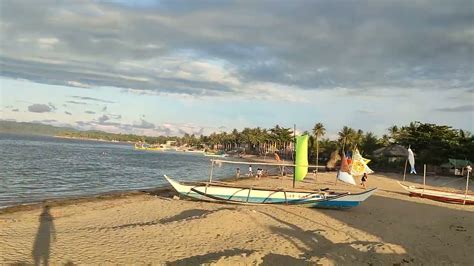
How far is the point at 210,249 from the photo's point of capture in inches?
425

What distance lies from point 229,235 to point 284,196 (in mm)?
6720

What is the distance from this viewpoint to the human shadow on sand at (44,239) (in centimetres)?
959

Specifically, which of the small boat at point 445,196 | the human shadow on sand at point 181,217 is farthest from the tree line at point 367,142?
the human shadow on sand at point 181,217

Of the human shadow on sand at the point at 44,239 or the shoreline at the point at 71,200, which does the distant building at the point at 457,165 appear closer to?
the shoreline at the point at 71,200

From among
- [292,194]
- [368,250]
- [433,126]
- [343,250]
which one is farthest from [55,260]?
[433,126]

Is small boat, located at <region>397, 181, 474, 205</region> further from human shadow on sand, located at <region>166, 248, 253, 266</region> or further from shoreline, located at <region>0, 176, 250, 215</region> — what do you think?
human shadow on sand, located at <region>166, 248, 253, 266</region>

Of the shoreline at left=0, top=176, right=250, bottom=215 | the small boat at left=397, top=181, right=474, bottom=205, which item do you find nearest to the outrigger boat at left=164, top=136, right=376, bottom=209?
the shoreline at left=0, top=176, right=250, bottom=215

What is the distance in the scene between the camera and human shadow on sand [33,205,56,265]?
31.5 ft

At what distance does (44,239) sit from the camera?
1159 cm

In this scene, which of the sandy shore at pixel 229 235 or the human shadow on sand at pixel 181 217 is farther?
the human shadow on sand at pixel 181 217

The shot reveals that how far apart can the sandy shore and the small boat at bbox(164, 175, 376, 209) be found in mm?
441

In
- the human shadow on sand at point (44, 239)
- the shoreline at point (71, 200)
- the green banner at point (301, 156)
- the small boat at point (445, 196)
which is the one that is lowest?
the shoreline at point (71, 200)

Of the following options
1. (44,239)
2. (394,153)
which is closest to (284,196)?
(44,239)

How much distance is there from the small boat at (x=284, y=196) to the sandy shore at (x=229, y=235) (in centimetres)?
44
